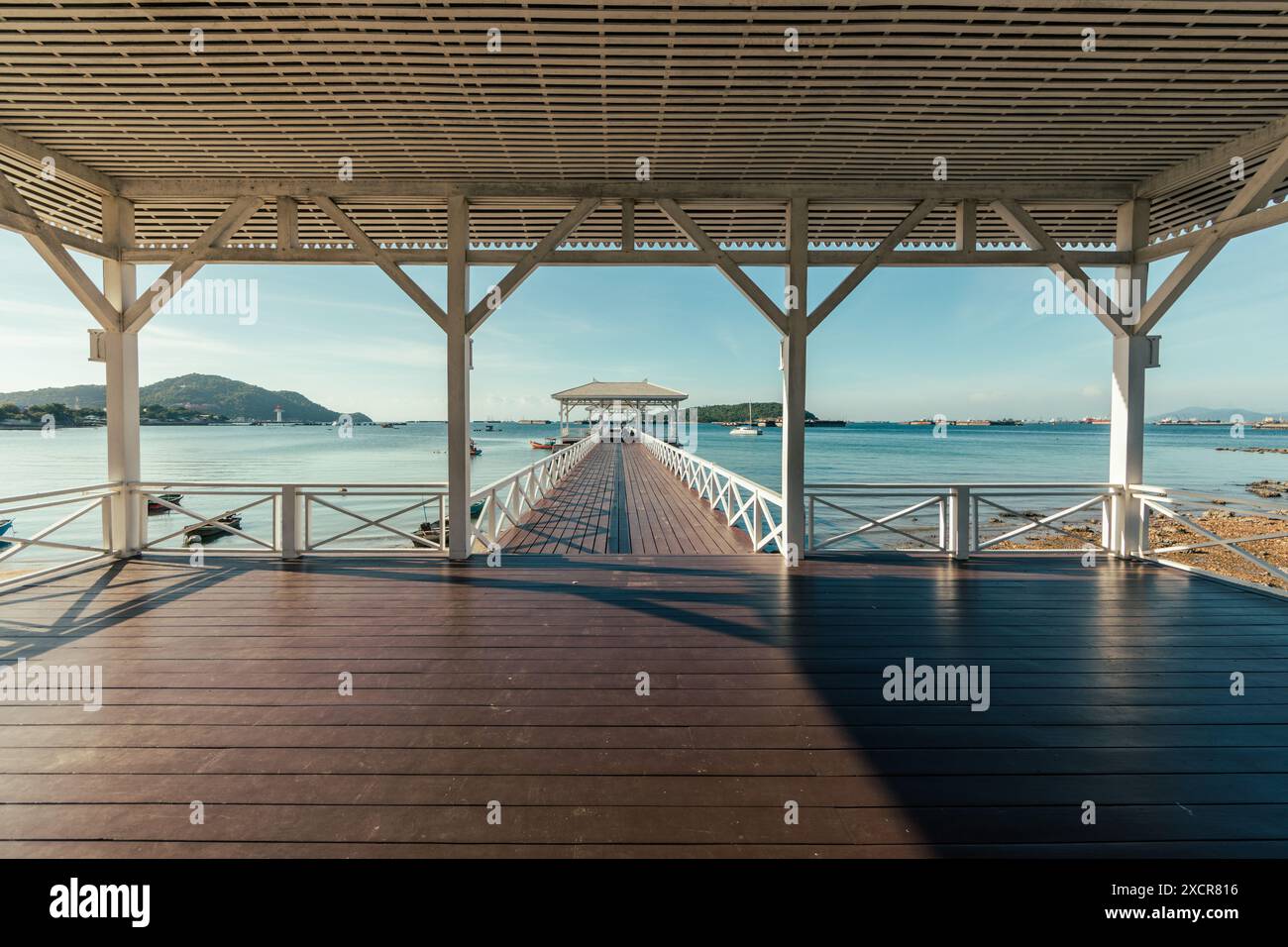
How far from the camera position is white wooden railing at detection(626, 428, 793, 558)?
631cm

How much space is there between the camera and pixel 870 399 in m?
32.0

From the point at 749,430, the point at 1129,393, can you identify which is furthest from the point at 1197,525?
the point at 749,430

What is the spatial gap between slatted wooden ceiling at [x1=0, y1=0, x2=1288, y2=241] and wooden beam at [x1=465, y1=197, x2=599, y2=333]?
1.04 ft

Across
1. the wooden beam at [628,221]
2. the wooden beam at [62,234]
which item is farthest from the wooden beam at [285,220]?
the wooden beam at [628,221]

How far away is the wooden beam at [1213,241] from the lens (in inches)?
167

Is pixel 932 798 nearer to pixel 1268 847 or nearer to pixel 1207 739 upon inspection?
pixel 1268 847

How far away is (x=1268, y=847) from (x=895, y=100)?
14.6 ft

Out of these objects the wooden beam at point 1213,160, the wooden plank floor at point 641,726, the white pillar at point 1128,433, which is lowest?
the wooden plank floor at point 641,726

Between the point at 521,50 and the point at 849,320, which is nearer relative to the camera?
the point at 521,50

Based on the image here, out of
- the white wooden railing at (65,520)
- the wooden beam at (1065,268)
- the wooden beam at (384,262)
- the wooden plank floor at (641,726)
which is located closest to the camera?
the wooden plank floor at (641,726)

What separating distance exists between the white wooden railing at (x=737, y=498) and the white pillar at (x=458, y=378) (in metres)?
3.15

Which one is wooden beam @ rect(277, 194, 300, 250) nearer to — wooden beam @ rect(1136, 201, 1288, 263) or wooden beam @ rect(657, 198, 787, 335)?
wooden beam @ rect(657, 198, 787, 335)

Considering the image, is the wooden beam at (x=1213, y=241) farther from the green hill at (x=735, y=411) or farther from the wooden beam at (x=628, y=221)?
the green hill at (x=735, y=411)

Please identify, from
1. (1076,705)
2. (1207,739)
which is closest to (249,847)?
(1076,705)
